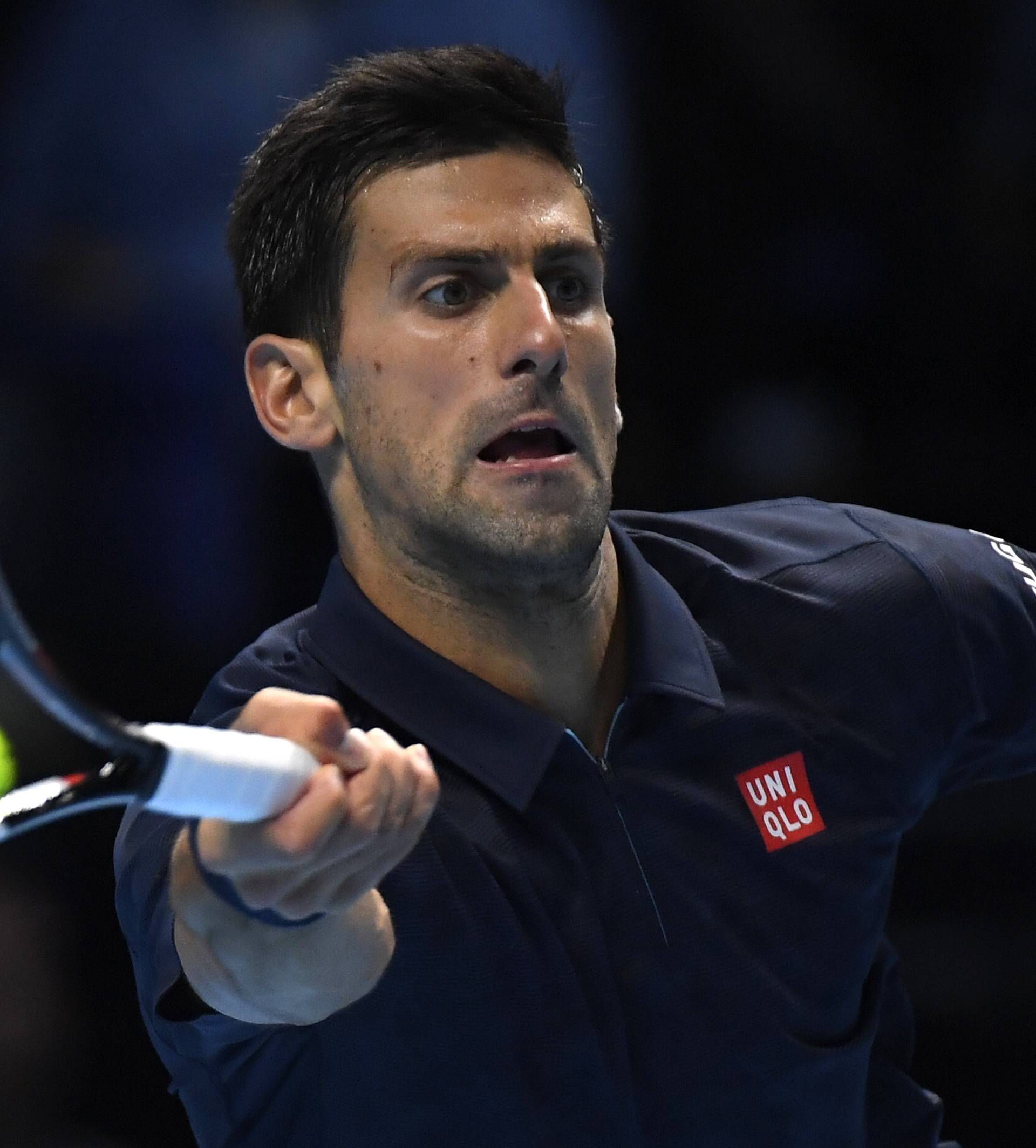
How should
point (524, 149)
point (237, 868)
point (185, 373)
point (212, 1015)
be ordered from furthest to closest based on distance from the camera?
point (185, 373) → point (524, 149) → point (212, 1015) → point (237, 868)

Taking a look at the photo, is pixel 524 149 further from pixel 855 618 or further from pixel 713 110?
pixel 713 110

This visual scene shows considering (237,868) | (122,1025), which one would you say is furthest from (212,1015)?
(122,1025)

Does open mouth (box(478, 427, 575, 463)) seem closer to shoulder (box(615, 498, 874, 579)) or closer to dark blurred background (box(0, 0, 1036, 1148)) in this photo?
shoulder (box(615, 498, 874, 579))

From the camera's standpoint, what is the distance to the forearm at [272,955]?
1355mm

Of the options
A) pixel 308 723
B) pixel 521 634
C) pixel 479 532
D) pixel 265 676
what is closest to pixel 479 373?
pixel 479 532

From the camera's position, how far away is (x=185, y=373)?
2996 millimetres

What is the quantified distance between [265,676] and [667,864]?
0.49 m

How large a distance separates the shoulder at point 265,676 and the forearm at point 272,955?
385mm

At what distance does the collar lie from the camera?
5.87 feet

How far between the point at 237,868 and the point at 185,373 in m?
1.93

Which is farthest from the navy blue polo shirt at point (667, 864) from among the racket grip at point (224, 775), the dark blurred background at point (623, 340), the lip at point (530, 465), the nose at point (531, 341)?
the dark blurred background at point (623, 340)

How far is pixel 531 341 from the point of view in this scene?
1840 mm

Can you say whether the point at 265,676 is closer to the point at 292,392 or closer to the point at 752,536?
the point at 292,392

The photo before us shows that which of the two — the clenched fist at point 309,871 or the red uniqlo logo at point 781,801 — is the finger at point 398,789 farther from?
the red uniqlo logo at point 781,801
